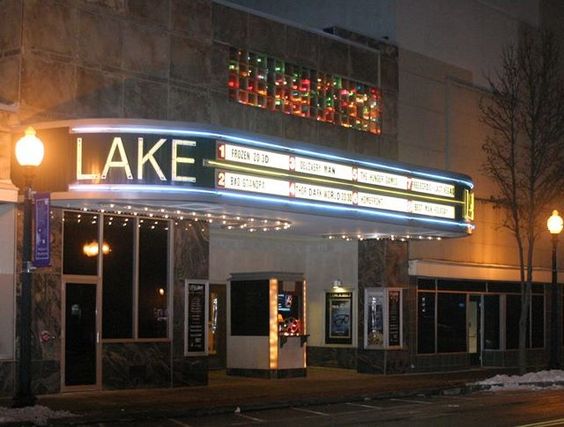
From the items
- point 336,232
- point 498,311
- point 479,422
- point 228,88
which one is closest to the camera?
point 479,422

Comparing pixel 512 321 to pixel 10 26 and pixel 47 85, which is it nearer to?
pixel 47 85

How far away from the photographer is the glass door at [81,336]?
68.0ft

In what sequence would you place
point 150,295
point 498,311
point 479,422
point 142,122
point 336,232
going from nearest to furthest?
1. point 479,422
2. point 142,122
3. point 150,295
4. point 336,232
5. point 498,311

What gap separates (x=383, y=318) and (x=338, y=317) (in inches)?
71.8

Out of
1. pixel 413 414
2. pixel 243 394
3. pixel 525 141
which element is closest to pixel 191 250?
pixel 243 394

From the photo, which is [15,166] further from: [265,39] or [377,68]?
[377,68]

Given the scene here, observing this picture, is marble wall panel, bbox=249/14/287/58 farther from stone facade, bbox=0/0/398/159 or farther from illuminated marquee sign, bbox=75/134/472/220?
illuminated marquee sign, bbox=75/134/472/220

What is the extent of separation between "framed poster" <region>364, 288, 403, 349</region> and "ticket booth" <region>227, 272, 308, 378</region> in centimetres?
270

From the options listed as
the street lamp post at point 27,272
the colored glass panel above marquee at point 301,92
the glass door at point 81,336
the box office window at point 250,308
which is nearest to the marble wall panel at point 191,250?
the glass door at point 81,336

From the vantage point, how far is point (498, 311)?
3384 centimetres

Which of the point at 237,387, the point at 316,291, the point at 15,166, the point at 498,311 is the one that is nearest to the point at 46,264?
the point at 15,166

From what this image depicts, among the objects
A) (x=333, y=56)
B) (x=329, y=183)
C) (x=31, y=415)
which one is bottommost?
(x=31, y=415)

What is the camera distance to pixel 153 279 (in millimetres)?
22609

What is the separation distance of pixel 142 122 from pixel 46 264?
3.33 m
